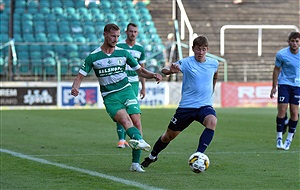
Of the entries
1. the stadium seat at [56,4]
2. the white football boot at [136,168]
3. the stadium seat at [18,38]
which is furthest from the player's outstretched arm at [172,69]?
the stadium seat at [56,4]

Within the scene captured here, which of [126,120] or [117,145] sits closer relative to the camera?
[126,120]

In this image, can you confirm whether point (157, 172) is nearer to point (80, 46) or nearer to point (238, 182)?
point (238, 182)

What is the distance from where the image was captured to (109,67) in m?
10.4

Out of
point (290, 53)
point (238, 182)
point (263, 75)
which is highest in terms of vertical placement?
point (290, 53)

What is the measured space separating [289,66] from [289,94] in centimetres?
49

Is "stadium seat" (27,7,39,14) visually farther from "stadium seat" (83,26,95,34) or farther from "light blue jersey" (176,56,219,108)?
"light blue jersey" (176,56,219,108)

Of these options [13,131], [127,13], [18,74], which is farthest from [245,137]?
[127,13]

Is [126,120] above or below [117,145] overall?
above

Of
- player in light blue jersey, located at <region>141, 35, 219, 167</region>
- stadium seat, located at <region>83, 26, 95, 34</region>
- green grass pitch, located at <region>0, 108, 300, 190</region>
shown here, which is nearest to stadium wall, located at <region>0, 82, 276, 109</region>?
stadium seat, located at <region>83, 26, 95, 34</region>

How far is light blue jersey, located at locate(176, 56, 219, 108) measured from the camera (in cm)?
1034

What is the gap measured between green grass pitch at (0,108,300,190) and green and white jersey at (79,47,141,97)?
1.08 meters

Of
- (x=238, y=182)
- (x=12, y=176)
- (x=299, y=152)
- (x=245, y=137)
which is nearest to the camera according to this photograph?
(x=238, y=182)

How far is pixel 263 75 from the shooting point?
37.0 meters

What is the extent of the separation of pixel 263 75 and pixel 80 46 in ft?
27.7
